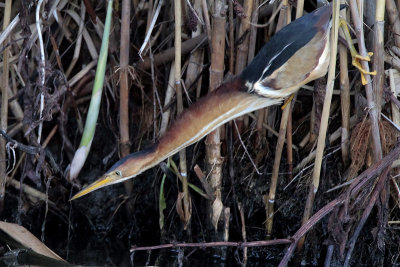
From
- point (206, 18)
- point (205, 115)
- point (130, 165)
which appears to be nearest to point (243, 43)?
point (206, 18)

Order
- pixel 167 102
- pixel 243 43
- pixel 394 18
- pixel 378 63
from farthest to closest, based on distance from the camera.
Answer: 1. pixel 167 102
2. pixel 243 43
3. pixel 394 18
4. pixel 378 63

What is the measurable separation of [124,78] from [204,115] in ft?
1.75

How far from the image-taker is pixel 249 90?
8.51 feet

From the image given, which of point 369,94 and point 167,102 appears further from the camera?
point 167,102

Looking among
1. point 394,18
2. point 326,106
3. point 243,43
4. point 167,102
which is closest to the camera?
point 326,106

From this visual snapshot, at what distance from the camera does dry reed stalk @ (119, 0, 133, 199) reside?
286 cm

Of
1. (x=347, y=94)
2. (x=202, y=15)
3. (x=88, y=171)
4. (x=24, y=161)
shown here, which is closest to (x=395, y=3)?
(x=347, y=94)

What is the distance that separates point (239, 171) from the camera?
3.05 metres

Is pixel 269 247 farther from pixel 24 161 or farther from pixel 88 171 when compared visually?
pixel 24 161

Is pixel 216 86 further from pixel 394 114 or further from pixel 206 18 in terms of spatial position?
pixel 394 114

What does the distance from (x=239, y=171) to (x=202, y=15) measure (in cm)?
79

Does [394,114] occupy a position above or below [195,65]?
below

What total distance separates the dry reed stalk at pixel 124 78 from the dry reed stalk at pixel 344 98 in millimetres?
990

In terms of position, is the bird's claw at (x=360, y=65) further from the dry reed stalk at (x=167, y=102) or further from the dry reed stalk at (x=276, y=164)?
the dry reed stalk at (x=167, y=102)
